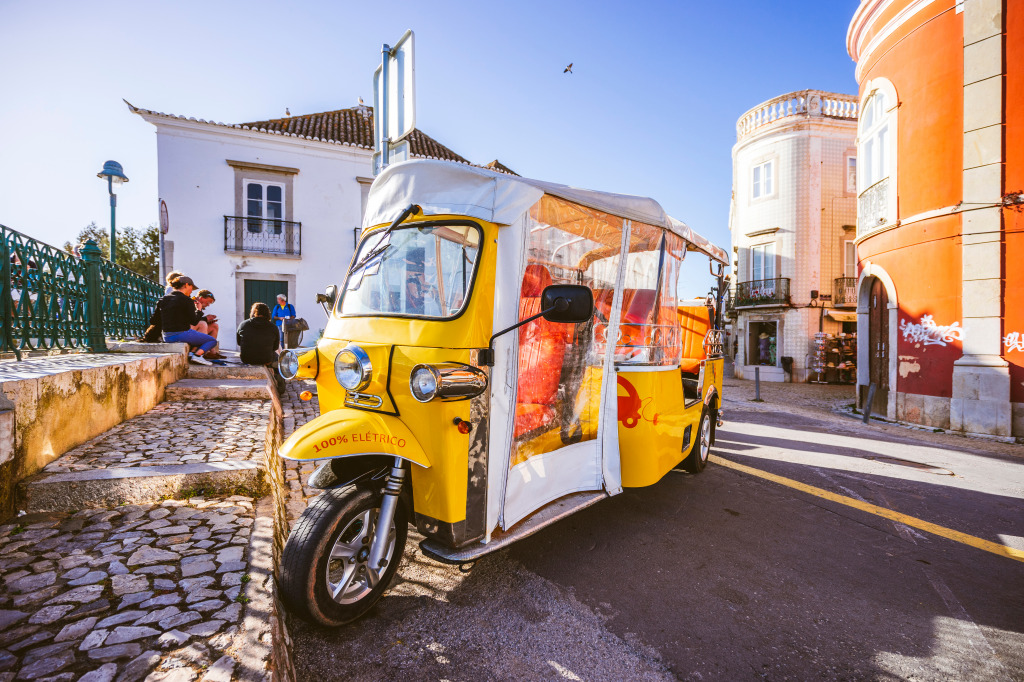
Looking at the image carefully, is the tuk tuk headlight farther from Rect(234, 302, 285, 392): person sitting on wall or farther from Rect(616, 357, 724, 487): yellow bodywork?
Rect(234, 302, 285, 392): person sitting on wall

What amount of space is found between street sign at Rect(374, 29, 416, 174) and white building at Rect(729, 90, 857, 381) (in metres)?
20.1

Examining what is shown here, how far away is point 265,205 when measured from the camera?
57.5 feet

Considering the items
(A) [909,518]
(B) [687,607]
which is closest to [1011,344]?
(A) [909,518]

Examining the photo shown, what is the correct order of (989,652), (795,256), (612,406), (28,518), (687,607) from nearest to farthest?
1. (989,652)
2. (687,607)
3. (28,518)
4. (612,406)
5. (795,256)

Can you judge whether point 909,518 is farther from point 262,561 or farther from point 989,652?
point 262,561

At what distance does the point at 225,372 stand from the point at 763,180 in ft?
72.2

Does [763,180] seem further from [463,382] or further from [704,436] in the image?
[463,382]

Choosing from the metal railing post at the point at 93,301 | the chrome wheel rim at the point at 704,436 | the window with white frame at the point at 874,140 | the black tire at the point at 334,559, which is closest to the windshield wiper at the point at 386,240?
the black tire at the point at 334,559

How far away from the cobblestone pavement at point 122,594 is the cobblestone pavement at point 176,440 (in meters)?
0.70

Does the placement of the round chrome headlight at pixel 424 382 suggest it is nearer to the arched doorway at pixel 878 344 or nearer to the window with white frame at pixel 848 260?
the arched doorway at pixel 878 344

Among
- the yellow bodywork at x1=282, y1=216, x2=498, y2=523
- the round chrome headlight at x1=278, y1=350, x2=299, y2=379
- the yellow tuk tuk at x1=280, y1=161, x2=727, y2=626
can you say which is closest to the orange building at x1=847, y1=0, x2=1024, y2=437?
the yellow tuk tuk at x1=280, y1=161, x2=727, y2=626

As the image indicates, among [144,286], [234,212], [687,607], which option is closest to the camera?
[687,607]

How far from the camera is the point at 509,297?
9.83ft

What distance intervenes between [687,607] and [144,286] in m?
10.0
